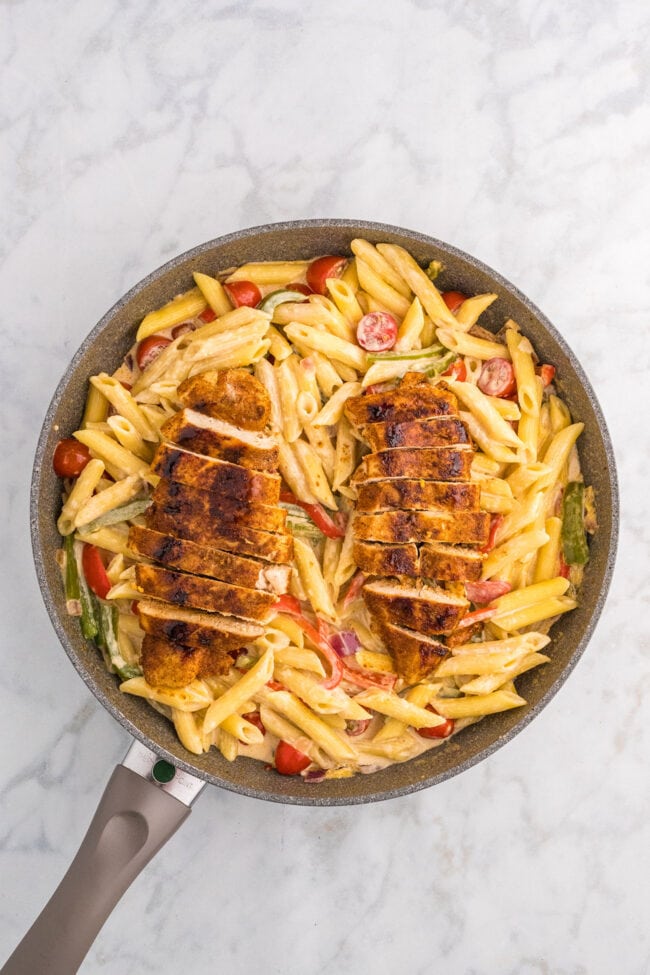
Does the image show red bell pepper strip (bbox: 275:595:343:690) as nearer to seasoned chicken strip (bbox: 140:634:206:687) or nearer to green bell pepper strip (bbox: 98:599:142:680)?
seasoned chicken strip (bbox: 140:634:206:687)

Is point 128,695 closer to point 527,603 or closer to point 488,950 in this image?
point 527,603

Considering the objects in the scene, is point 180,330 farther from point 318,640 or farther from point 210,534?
point 318,640

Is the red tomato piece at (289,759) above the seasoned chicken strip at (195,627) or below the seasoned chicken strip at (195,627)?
below

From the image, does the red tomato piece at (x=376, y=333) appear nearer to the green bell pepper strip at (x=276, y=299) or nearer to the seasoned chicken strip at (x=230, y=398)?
the green bell pepper strip at (x=276, y=299)

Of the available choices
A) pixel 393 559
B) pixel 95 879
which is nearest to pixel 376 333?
pixel 393 559

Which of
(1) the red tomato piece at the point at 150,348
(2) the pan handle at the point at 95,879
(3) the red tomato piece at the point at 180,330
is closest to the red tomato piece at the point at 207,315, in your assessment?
(3) the red tomato piece at the point at 180,330

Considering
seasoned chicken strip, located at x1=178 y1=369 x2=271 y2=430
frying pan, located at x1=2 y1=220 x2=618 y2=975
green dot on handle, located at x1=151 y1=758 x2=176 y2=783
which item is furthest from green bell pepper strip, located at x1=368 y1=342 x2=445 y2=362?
green dot on handle, located at x1=151 y1=758 x2=176 y2=783
